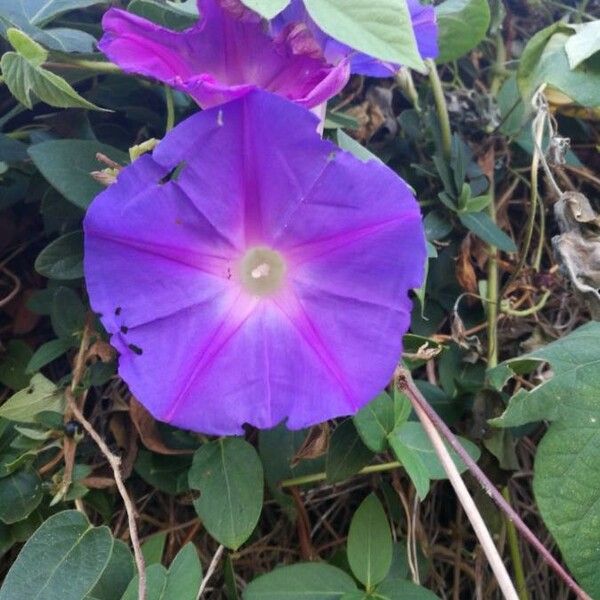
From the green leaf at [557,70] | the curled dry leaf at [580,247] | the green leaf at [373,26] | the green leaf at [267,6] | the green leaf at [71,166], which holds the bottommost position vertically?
the curled dry leaf at [580,247]

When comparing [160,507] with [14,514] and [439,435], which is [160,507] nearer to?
[14,514]

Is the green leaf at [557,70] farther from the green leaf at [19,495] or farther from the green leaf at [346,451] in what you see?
the green leaf at [19,495]

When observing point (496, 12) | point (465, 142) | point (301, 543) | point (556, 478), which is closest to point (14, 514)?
point (301, 543)

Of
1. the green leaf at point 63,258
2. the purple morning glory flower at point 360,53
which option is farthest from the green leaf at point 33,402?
the purple morning glory flower at point 360,53

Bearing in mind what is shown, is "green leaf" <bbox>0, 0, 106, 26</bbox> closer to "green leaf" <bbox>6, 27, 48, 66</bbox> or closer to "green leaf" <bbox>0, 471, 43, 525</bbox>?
"green leaf" <bbox>6, 27, 48, 66</bbox>

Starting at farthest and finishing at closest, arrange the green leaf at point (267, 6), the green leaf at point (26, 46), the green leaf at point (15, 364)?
the green leaf at point (15, 364) → the green leaf at point (26, 46) → the green leaf at point (267, 6)

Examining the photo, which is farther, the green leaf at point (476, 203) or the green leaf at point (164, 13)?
the green leaf at point (476, 203)
